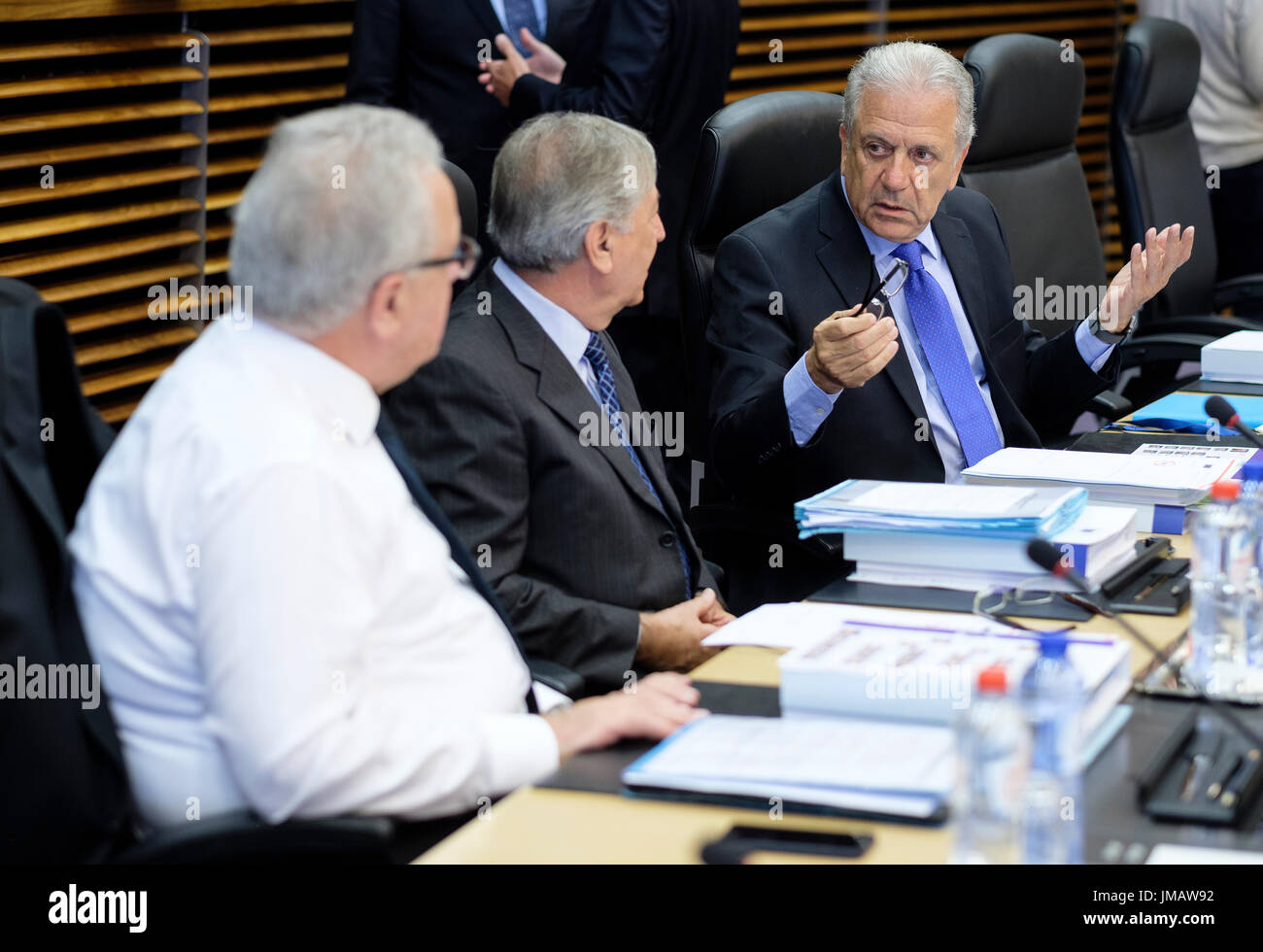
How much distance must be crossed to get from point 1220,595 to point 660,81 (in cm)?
238

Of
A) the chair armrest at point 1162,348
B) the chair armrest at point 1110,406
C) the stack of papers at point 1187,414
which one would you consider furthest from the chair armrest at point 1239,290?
the stack of papers at point 1187,414

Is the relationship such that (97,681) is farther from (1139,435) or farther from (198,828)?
(1139,435)

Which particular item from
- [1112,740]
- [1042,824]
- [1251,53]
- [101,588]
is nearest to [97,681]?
[101,588]

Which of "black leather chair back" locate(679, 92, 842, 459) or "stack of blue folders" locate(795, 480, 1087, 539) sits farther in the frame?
"black leather chair back" locate(679, 92, 842, 459)

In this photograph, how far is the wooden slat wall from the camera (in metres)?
3.35

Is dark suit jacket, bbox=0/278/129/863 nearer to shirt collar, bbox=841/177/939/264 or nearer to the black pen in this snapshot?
the black pen

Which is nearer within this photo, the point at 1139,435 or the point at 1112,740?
the point at 1112,740

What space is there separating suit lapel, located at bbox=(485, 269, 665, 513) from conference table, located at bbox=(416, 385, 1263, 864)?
0.75 m

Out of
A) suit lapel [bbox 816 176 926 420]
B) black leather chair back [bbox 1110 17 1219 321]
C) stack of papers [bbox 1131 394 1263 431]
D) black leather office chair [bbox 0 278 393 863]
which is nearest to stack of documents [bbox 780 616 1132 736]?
black leather office chair [bbox 0 278 393 863]

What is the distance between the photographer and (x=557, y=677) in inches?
83.3

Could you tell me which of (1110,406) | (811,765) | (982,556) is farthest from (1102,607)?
(1110,406)

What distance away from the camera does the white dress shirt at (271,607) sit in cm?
148
